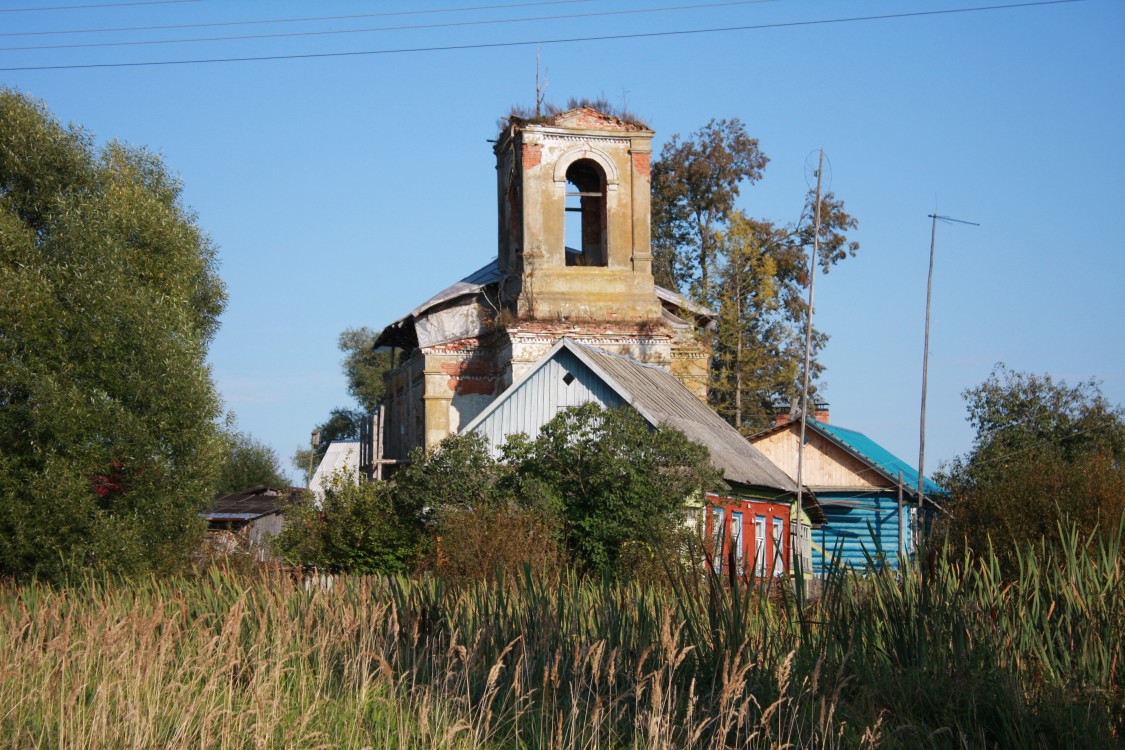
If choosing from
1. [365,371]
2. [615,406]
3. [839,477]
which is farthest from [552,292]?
[365,371]

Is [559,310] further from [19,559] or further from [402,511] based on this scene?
[19,559]

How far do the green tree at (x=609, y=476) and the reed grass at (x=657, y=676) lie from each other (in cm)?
971

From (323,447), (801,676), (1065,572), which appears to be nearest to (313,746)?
(801,676)

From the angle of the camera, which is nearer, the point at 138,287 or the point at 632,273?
the point at 138,287

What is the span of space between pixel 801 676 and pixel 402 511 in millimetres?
14411

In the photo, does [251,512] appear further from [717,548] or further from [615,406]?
[717,548]

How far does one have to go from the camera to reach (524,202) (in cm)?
3269

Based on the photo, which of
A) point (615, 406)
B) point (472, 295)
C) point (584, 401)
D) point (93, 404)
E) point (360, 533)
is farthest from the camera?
point (472, 295)

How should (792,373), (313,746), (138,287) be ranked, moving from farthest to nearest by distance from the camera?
(792,373) → (138,287) → (313,746)

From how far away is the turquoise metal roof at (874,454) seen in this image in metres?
37.1

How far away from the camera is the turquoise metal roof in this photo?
37.1m

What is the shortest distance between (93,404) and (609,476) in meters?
7.50

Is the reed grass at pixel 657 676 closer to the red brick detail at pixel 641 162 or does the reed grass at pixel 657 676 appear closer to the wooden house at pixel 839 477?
the red brick detail at pixel 641 162

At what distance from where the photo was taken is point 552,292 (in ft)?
105
